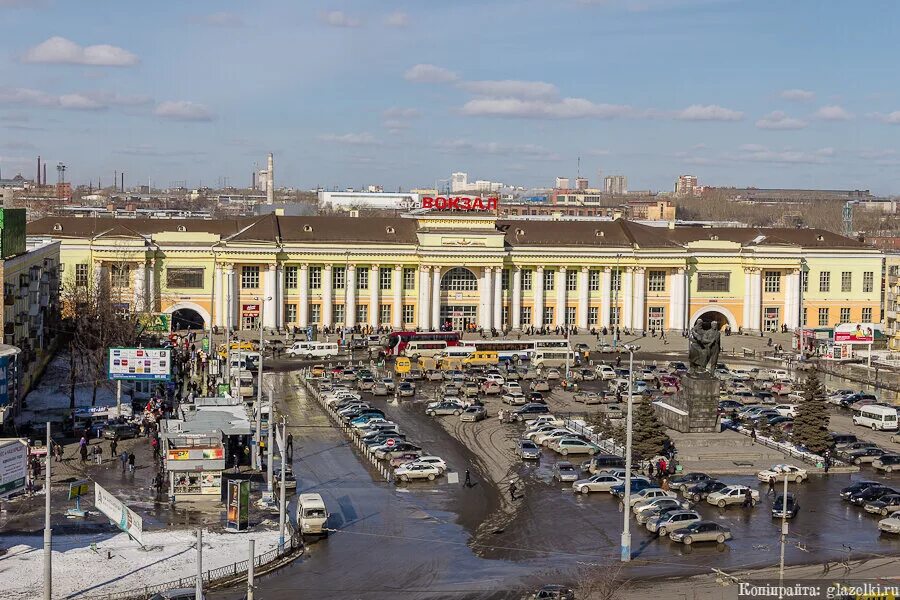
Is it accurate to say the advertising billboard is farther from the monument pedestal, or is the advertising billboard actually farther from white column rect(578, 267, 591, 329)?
white column rect(578, 267, 591, 329)

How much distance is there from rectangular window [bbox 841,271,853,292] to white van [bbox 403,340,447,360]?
36.4 meters

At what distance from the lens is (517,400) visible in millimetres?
64688

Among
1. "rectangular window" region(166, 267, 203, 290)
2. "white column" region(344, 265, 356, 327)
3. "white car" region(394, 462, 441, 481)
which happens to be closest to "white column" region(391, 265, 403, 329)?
"white column" region(344, 265, 356, 327)

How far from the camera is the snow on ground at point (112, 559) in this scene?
108 ft

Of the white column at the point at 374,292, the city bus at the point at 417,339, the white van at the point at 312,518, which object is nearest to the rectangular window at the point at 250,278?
the white column at the point at 374,292

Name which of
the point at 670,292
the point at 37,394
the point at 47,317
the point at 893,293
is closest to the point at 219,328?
the point at 47,317

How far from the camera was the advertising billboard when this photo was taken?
55.8 meters

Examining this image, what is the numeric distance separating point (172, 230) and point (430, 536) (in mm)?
58601

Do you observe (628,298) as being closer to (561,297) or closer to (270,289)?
(561,297)

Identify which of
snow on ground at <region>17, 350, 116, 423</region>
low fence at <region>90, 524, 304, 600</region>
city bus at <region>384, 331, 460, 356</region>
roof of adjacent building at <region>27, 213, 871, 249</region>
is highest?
roof of adjacent building at <region>27, 213, 871, 249</region>

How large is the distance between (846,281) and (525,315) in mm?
25898

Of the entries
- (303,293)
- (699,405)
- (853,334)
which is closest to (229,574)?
(699,405)

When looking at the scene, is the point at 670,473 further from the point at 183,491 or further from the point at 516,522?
the point at 183,491

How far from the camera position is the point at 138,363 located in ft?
184
